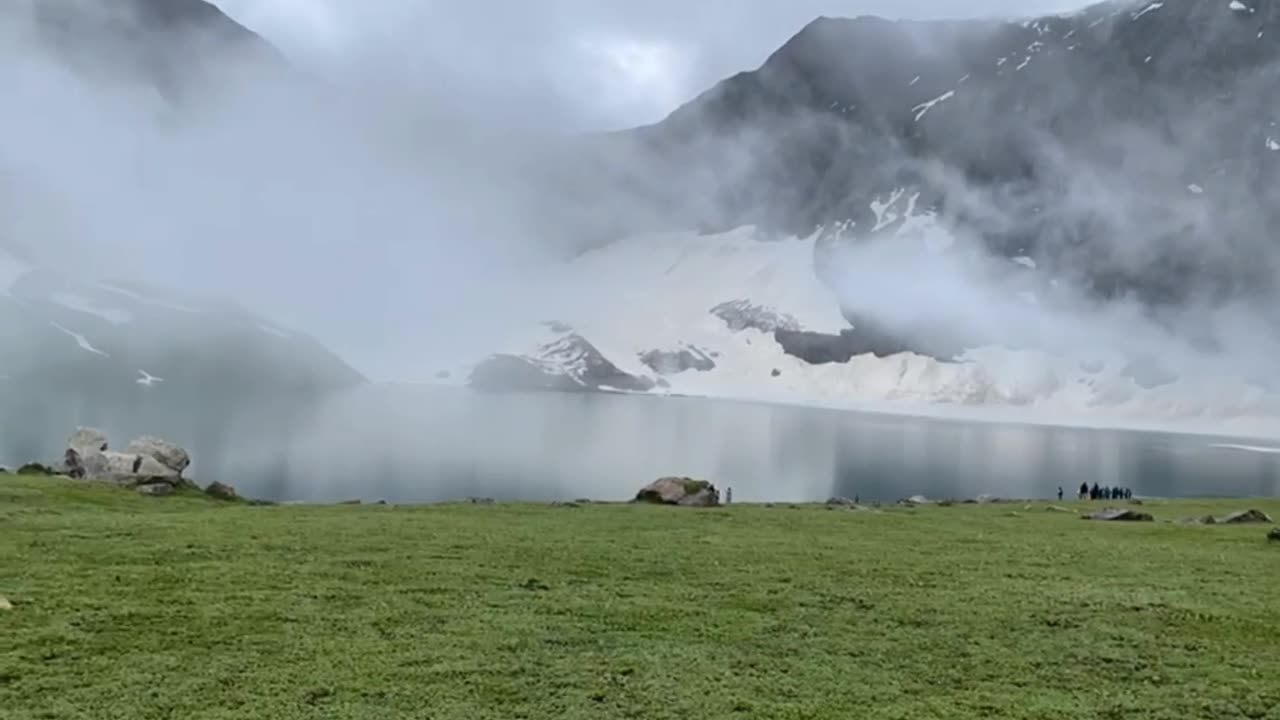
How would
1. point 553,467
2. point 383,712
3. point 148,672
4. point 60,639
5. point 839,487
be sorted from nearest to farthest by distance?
point 383,712
point 148,672
point 60,639
point 839,487
point 553,467

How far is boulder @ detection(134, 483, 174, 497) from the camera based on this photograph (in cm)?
3900

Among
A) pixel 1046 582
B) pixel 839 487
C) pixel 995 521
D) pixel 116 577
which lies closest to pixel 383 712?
pixel 116 577

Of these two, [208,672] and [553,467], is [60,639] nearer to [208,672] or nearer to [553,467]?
[208,672]

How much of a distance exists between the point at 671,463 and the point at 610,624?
91983mm

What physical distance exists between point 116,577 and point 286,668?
7296mm

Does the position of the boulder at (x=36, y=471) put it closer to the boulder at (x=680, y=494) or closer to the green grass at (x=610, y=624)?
the green grass at (x=610, y=624)

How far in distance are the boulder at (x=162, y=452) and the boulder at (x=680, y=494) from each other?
76.8 ft

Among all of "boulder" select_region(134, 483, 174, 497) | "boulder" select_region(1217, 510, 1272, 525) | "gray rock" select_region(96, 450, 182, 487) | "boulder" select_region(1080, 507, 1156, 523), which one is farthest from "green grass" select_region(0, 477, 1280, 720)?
"gray rock" select_region(96, 450, 182, 487)

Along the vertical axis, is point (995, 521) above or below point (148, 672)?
above

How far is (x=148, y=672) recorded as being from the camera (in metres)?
13.1

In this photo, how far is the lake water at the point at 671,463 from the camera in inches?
3452

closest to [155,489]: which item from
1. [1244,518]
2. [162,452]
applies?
[162,452]

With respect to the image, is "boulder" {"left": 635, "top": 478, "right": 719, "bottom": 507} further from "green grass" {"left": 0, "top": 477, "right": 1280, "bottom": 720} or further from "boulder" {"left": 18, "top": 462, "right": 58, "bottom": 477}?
"boulder" {"left": 18, "top": 462, "right": 58, "bottom": 477}

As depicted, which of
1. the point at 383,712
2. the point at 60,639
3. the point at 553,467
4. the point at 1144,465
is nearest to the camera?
the point at 383,712
